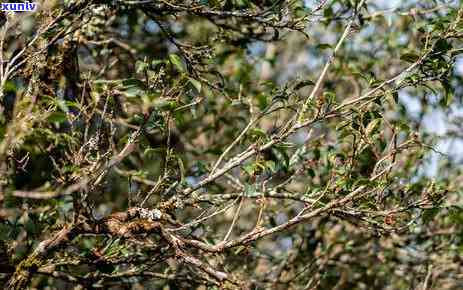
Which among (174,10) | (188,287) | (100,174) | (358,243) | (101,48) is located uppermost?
(174,10)

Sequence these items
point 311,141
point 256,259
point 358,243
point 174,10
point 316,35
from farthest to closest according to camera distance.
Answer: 1. point 316,35
2. point 358,243
3. point 256,259
4. point 311,141
5. point 174,10

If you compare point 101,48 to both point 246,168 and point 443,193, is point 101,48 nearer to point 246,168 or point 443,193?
point 246,168

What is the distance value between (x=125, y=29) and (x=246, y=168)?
230cm

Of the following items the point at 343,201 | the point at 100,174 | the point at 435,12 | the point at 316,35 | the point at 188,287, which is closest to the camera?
the point at 100,174

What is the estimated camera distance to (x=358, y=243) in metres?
4.94

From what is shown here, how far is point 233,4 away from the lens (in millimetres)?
3326

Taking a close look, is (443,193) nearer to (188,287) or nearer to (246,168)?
(246,168)

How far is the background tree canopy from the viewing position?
261 cm

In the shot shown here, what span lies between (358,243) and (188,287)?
6.25 ft

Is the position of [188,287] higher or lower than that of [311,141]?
lower

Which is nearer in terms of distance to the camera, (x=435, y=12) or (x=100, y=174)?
(x=100, y=174)

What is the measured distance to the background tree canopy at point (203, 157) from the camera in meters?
2.61

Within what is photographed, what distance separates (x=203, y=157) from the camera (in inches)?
202

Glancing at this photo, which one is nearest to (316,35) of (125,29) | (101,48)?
(125,29)
